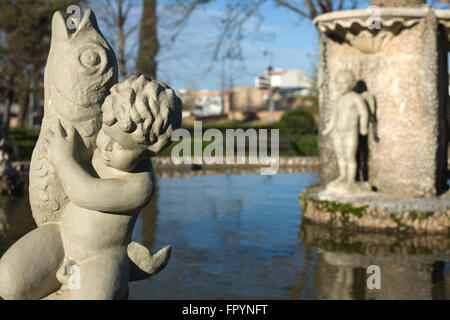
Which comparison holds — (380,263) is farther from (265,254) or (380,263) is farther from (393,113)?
(393,113)

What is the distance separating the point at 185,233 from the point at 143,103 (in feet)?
18.2

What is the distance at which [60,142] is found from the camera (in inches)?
90.8

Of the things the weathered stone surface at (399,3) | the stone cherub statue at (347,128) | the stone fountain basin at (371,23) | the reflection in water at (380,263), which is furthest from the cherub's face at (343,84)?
the reflection in water at (380,263)

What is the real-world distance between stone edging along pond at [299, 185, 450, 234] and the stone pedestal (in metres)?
0.44

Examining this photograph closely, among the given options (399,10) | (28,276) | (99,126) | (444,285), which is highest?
(399,10)

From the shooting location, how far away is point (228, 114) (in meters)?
49.7

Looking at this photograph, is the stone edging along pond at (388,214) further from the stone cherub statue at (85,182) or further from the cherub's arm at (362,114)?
the stone cherub statue at (85,182)

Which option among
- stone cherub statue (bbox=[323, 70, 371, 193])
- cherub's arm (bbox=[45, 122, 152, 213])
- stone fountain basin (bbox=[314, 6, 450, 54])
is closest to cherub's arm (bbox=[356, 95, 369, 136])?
stone cherub statue (bbox=[323, 70, 371, 193])

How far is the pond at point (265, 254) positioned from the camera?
493 cm

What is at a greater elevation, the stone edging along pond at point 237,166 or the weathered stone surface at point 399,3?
the weathered stone surface at point 399,3

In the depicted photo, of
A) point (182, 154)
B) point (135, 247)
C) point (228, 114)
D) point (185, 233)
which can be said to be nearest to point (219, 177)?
point (182, 154)

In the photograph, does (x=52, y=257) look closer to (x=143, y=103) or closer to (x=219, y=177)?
(x=143, y=103)

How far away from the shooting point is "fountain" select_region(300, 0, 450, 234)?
25.1 ft

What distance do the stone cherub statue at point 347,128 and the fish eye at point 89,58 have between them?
602cm
